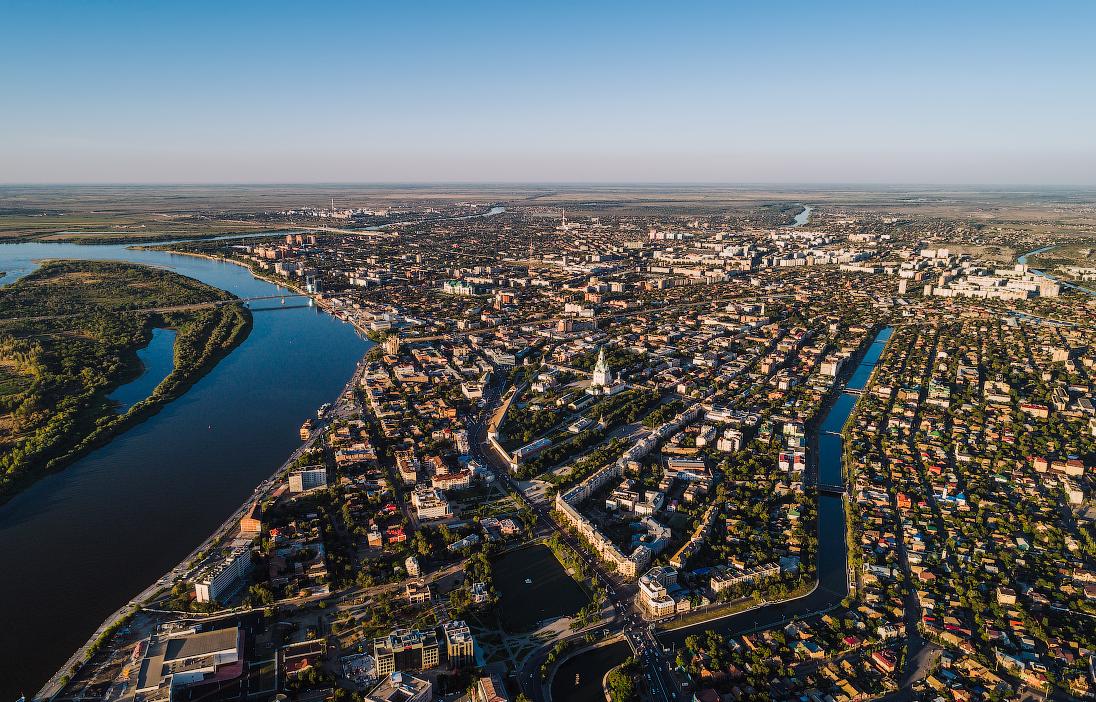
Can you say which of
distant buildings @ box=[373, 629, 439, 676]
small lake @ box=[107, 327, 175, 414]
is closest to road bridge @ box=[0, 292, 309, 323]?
small lake @ box=[107, 327, 175, 414]

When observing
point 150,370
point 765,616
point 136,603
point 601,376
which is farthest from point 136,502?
point 765,616

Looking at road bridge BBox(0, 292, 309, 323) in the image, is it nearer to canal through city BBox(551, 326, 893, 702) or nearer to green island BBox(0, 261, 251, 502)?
green island BBox(0, 261, 251, 502)

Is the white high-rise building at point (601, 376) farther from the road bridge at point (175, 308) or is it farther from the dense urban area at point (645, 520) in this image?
the road bridge at point (175, 308)

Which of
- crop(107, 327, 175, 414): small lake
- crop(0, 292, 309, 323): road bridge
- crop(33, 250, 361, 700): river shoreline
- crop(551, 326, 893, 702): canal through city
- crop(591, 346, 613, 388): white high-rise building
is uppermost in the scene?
crop(0, 292, 309, 323): road bridge

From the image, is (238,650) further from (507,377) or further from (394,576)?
(507,377)

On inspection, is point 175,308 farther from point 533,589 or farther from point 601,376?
point 533,589

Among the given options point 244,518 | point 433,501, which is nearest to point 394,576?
point 433,501
